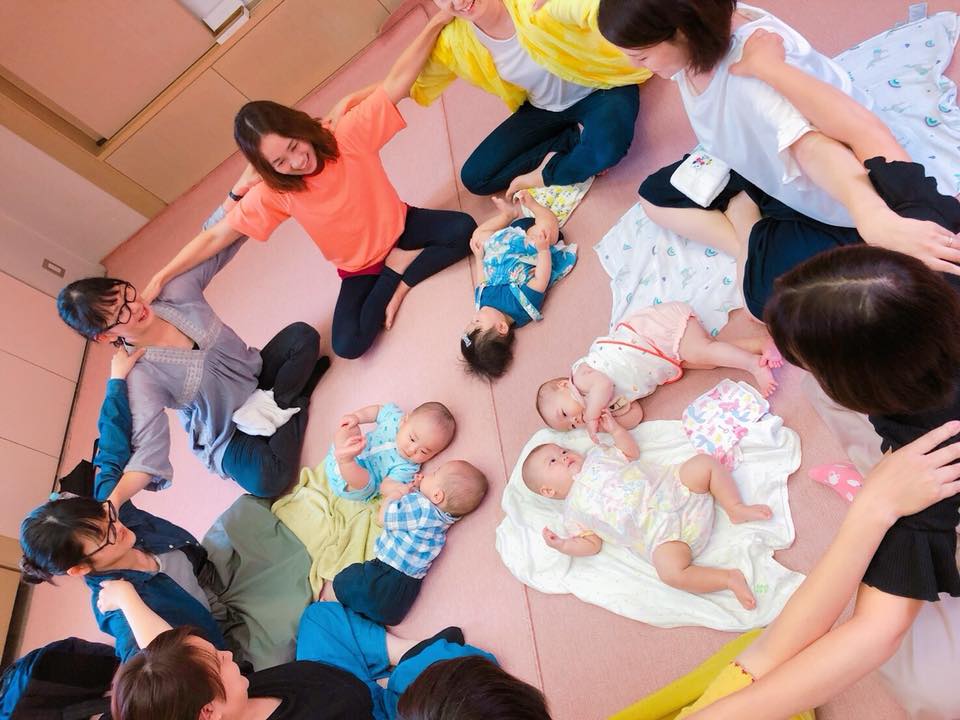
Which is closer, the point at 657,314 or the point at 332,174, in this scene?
the point at 657,314

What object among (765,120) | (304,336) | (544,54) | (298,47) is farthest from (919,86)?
(298,47)

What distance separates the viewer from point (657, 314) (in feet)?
5.65

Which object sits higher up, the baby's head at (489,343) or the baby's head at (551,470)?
the baby's head at (489,343)

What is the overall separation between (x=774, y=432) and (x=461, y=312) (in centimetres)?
111

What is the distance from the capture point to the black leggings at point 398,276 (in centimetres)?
234

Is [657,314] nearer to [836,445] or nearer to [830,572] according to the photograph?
[836,445]

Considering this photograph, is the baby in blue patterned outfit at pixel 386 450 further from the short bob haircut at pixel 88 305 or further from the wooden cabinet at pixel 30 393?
the wooden cabinet at pixel 30 393

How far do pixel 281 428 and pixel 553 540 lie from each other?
114cm

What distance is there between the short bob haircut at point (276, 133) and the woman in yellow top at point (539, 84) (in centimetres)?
43

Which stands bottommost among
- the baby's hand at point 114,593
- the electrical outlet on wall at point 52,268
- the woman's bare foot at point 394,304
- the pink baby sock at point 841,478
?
the pink baby sock at point 841,478

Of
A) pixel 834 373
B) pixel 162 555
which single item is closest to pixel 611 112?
pixel 834 373

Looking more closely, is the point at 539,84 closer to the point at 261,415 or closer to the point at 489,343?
the point at 489,343

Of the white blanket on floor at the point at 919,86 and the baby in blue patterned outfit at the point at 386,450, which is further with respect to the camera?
the baby in blue patterned outfit at the point at 386,450

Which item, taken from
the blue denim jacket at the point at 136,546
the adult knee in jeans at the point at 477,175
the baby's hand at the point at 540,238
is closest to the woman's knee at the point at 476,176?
the adult knee in jeans at the point at 477,175
